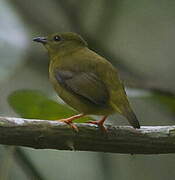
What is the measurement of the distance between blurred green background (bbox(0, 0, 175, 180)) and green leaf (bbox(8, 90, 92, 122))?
0.22m

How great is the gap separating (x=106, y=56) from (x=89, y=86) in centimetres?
173

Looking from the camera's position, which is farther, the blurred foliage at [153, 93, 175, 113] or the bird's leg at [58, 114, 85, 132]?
the blurred foliage at [153, 93, 175, 113]

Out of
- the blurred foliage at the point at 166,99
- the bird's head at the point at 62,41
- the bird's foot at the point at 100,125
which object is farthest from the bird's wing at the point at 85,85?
the bird's head at the point at 62,41

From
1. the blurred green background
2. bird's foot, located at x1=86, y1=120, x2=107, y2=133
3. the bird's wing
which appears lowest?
the blurred green background

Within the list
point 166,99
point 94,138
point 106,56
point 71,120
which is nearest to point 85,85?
point 71,120

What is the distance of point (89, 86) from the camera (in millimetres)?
4367

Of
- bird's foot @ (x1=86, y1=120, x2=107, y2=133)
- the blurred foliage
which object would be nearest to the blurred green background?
the blurred foliage

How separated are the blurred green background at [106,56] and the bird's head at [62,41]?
166 millimetres

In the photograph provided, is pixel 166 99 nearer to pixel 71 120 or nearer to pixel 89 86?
pixel 89 86

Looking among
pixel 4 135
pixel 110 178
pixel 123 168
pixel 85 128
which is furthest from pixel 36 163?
pixel 123 168

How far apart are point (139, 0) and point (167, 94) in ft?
9.68

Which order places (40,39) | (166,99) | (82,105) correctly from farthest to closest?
A: (40,39) < (166,99) < (82,105)

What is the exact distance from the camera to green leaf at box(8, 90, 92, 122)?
424 cm

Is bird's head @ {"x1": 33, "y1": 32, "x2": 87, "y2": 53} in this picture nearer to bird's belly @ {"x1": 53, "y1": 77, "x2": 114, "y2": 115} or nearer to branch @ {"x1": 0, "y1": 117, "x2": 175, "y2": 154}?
bird's belly @ {"x1": 53, "y1": 77, "x2": 114, "y2": 115}
